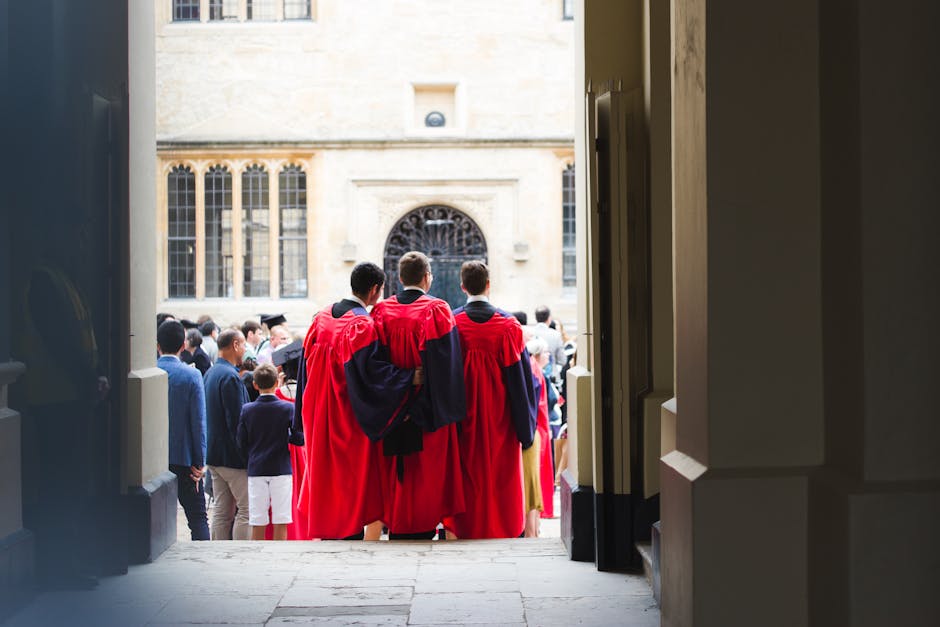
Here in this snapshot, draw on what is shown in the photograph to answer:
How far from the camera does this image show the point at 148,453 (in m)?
5.55

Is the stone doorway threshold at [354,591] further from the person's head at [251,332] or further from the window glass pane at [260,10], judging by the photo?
the window glass pane at [260,10]

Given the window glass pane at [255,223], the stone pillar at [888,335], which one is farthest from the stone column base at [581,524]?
the window glass pane at [255,223]

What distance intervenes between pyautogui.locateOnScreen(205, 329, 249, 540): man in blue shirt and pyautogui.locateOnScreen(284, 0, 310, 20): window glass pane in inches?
617

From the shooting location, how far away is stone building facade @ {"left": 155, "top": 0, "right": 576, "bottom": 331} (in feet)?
69.5

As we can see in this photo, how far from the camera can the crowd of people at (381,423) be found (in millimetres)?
6633

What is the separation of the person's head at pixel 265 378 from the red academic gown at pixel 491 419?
1.34 meters

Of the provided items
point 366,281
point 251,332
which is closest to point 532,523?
point 366,281

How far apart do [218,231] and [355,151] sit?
3.30 m

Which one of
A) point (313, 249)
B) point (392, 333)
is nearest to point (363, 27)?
point (313, 249)

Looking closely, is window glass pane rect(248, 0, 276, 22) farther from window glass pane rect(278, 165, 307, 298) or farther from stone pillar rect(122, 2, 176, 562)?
stone pillar rect(122, 2, 176, 562)

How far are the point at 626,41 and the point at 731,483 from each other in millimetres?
3339

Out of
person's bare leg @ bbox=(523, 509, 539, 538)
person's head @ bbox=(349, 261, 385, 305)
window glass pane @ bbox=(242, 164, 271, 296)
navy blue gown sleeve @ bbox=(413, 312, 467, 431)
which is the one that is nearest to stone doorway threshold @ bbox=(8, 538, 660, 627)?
navy blue gown sleeve @ bbox=(413, 312, 467, 431)

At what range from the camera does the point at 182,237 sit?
2161 cm

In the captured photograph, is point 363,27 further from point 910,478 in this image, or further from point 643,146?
point 910,478
